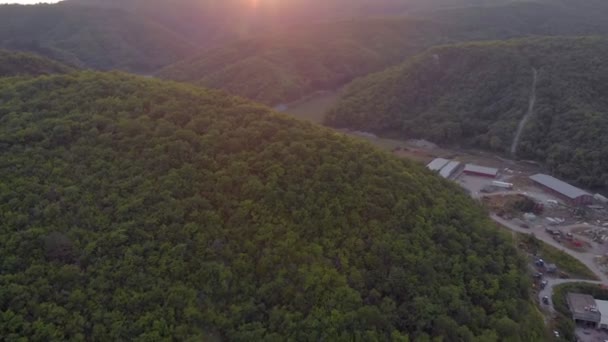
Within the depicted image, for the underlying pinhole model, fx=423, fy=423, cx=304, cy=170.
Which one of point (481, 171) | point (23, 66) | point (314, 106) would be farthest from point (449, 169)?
point (23, 66)

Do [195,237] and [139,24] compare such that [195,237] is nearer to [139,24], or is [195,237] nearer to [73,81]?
[73,81]

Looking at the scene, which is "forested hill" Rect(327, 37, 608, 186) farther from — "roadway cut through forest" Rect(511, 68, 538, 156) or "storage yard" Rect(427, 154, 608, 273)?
"storage yard" Rect(427, 154, 608, 273)

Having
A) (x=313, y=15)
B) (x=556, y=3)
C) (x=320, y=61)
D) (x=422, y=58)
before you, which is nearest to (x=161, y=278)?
(x=422, y=58)

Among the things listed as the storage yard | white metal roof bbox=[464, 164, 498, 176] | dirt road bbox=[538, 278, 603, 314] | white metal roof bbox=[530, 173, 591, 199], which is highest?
white metal roof bbox=[464, 164, 498, 176]

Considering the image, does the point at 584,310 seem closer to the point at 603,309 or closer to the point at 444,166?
the point at 603,309

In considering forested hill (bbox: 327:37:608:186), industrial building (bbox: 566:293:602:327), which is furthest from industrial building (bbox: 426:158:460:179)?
industrial building (bbox: 566:293:602:327)

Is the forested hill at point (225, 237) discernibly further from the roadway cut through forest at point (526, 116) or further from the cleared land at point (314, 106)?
the cleared land at point (314, 106)
